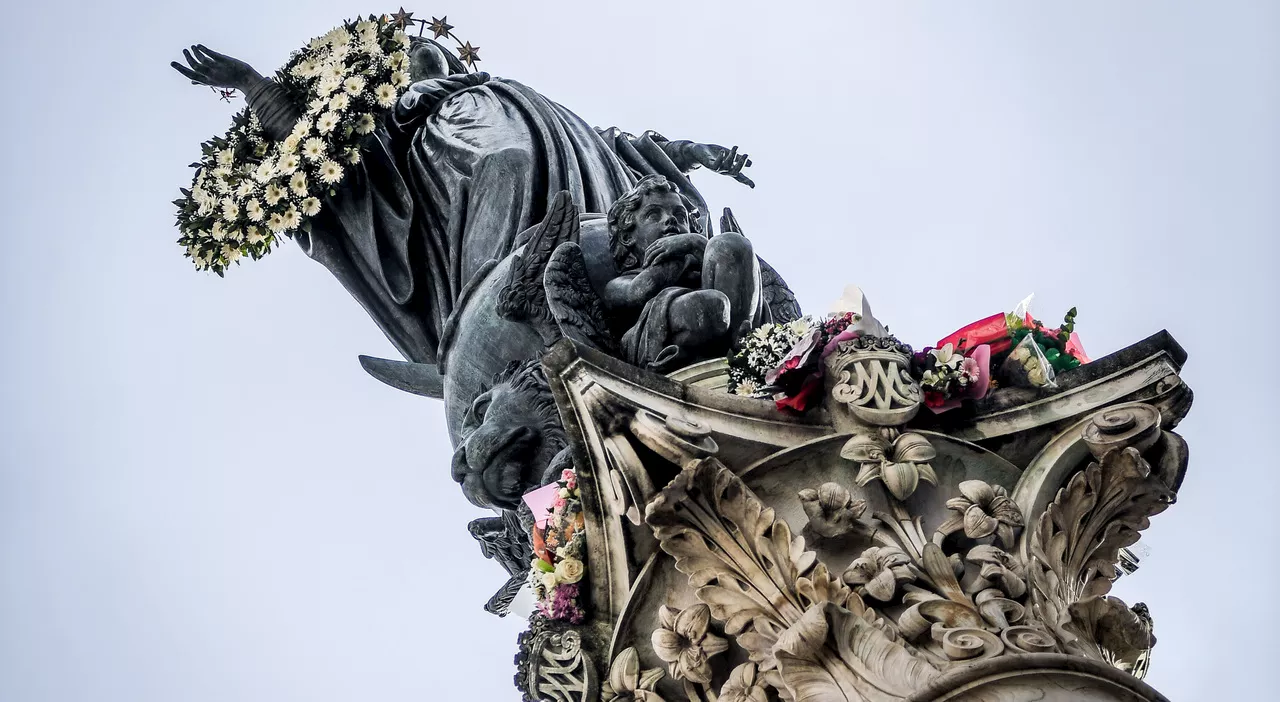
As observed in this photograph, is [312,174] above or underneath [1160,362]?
above

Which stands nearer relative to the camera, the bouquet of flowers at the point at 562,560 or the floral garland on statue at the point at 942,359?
the bouquet of flowers at the point at 562,560

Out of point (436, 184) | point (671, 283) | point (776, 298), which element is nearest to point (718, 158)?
point (436, 184)

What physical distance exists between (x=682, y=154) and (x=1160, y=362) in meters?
7.12

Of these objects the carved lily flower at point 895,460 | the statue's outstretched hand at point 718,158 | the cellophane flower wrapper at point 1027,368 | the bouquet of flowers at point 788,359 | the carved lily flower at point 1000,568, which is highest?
the statue's outstretched hand at point 718,158

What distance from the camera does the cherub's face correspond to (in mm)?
9516

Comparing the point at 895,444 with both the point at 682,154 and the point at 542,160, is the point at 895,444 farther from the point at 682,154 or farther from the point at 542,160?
the point at 682,154

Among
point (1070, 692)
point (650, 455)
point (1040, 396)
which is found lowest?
point (1070, 692)

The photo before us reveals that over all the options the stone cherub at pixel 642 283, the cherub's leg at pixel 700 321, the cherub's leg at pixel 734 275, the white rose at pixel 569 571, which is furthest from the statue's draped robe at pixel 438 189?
the white rose at pixel 569 571

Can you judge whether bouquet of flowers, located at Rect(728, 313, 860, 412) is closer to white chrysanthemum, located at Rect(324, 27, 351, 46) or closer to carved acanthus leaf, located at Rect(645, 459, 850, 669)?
carved acanthus leaf, located at Rect(645, 459, 850, 669)

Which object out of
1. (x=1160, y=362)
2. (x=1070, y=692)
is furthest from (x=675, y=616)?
(x=1160, y=362)

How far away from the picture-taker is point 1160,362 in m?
7.21

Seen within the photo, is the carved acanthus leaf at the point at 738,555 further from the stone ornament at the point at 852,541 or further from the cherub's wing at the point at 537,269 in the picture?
the cherub's wing at the point at 537,269

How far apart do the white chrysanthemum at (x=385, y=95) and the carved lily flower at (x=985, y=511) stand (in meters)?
6.89

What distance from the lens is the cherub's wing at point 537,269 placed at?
9.29 metres
